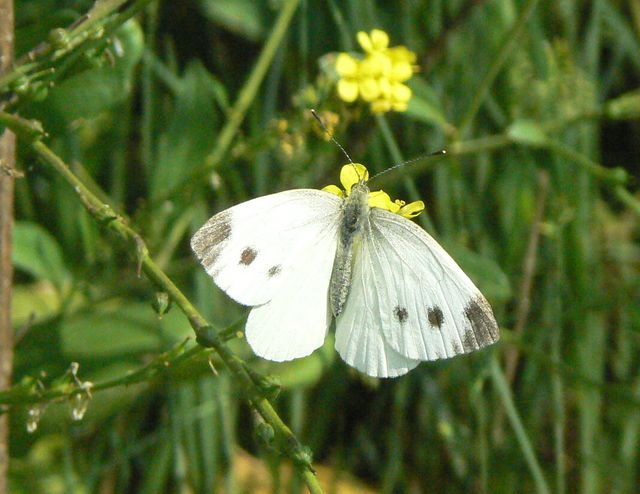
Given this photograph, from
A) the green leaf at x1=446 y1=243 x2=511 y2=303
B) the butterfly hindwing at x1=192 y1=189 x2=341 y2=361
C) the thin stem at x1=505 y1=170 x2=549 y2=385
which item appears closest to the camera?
the butterfly hindwing at x1=192 y1=189 x2=341 y2=361

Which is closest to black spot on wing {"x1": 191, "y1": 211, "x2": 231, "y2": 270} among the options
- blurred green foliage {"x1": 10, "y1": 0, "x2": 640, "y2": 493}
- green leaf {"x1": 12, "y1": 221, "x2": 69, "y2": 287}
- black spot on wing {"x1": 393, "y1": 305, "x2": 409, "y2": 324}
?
black spot on wing {"x1": 393, "y1": 305, "x2": 409, "y2": 324}

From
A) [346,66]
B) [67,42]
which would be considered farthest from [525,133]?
[67,42]

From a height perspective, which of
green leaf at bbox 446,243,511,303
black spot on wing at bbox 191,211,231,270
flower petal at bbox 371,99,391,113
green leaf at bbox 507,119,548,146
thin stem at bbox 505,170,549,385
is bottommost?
thin stem at bbox 505,170,549,385

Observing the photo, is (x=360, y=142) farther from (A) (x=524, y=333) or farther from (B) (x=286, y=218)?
(B) (x=286, y=218)

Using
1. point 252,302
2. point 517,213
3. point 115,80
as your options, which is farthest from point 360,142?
point 252,302

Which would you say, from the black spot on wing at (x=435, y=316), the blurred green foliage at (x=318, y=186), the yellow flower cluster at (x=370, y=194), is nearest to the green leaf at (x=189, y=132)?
the blurred green foliage at (x=318, y=186)

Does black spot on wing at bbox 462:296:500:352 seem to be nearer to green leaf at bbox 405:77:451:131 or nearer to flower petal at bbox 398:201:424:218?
flower petal at bbox 398:201:424:218
